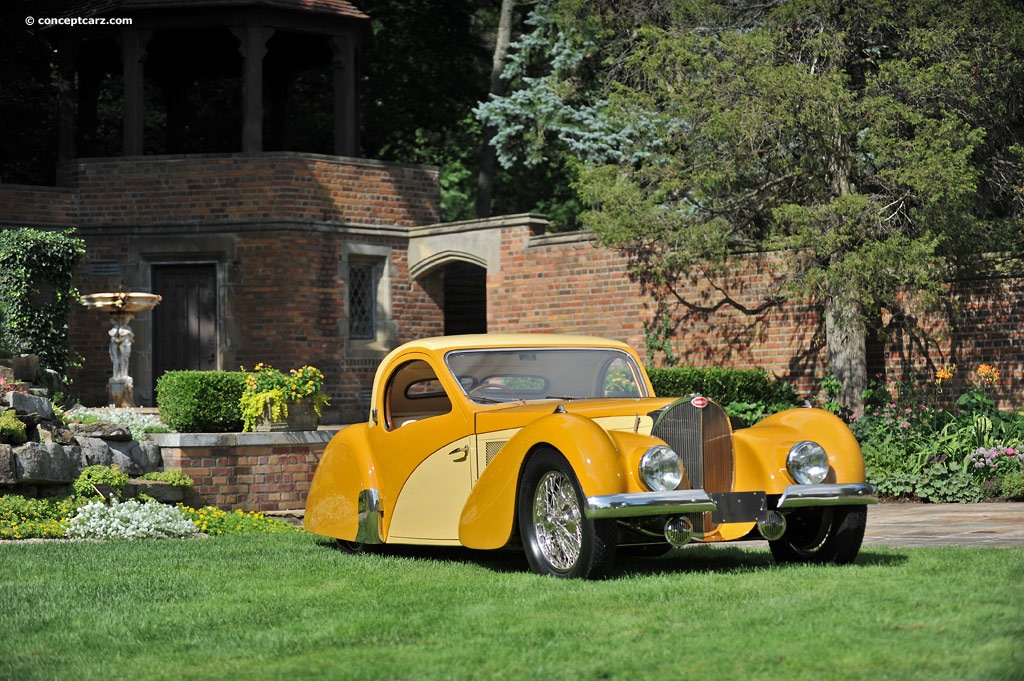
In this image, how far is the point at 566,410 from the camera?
7789 mm

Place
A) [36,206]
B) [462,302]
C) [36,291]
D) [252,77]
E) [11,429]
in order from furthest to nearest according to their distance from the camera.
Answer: [462,302]
[252,77]
[36,206]
[36,291]
[11,429]

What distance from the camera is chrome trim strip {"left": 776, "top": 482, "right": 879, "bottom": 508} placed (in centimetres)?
737

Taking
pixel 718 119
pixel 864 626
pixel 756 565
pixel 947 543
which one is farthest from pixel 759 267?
pixel 864 626

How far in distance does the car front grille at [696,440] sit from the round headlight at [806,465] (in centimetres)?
39

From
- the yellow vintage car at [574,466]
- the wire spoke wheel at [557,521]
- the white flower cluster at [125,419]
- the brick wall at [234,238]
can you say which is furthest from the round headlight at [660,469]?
the brick wall at [234,238]

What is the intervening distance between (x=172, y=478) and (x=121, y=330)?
629cm

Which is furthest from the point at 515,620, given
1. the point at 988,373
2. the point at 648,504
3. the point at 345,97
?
the point at 345,97

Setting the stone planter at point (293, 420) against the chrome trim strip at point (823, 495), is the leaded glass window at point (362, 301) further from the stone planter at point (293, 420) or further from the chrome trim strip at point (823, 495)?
the chrome trim strip at point (823, 495)

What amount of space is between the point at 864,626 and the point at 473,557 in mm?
3702

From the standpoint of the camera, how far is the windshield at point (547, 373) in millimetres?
8656

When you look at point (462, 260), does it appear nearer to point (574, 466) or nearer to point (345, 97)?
point (345, 97)

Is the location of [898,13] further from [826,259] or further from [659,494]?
[659,494]

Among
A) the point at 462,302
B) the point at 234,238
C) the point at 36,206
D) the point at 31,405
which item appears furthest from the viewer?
the point at 462,302

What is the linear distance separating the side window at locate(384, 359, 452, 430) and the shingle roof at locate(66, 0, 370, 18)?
14249 mm
